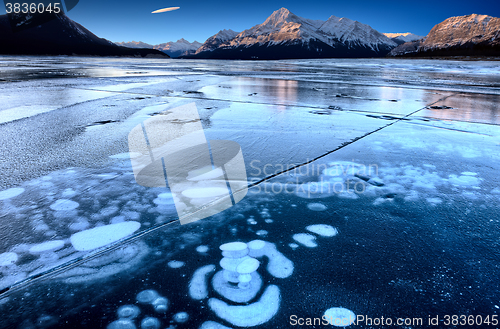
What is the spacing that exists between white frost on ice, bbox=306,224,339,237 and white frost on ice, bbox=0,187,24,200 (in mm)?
1651

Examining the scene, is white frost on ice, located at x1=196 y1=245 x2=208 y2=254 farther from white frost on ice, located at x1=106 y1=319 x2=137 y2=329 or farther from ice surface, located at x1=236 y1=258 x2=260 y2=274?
white frost on ice, located at x1=106 y1=319 x2=137 y2=329

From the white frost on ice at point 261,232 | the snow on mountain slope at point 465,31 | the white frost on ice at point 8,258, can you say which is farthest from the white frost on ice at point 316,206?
the snow on mountain slope at point 465,31

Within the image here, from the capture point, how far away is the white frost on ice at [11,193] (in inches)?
62.5

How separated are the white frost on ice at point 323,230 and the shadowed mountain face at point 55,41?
136m

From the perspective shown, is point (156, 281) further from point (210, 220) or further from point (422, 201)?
point (422, 201)

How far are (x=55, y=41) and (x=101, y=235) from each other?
19667cm

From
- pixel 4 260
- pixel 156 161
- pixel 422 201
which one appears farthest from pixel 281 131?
pixel 4 260

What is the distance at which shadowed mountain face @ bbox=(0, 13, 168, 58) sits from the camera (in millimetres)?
115250

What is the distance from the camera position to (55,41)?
502ft

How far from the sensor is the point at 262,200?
1586 mm

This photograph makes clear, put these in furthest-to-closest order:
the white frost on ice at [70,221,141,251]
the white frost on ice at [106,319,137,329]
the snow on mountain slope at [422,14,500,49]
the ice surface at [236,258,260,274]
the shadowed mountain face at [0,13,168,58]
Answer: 1. the snow on mountain slope at [422,14,500,49]
2. the shadowed mountain face at [0,13,168,58]
3. the white frost on ice at [70,221,141,251]
4. the ice surface at [236,258,260,274]
5. the white frost on ice at [106,319,137,329]

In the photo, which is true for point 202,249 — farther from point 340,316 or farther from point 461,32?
point 461,32

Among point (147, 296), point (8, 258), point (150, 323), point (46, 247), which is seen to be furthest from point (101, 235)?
point (150, 323)

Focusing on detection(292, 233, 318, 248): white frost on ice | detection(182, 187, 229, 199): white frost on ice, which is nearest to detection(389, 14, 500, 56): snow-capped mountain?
detection(182, 187, 229, 199): white frost on ice
